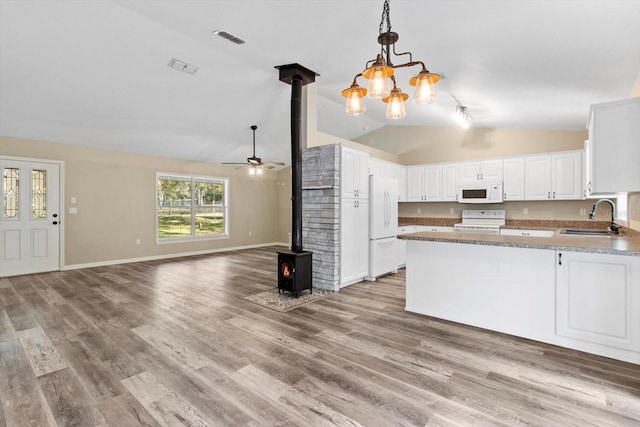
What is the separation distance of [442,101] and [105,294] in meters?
5.97

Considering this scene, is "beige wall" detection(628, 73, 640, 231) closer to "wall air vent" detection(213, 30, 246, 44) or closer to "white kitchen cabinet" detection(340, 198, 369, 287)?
"white kitchen cabinet" detection(340, 198, 369, 287)

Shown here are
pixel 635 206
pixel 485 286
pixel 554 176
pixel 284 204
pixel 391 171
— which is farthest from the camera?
pixel 284 204

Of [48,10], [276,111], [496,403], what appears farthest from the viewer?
[276,111]

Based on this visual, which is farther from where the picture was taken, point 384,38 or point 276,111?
point 276,111

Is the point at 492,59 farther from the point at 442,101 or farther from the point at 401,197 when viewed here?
the point at 401,197

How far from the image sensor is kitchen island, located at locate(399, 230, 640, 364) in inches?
98.3

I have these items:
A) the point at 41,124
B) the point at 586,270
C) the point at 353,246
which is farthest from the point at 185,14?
the point at 586,270

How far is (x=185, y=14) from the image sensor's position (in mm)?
3246

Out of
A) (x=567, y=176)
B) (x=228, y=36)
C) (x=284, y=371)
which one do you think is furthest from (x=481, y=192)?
(x=284, y=371)

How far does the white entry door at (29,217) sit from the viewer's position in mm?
5570

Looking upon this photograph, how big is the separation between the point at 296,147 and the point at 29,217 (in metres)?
5.36

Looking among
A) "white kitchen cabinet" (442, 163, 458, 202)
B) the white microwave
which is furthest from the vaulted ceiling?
the white microwave

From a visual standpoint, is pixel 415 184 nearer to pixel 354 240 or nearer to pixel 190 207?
pixel 354 240

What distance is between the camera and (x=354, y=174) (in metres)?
4.90
